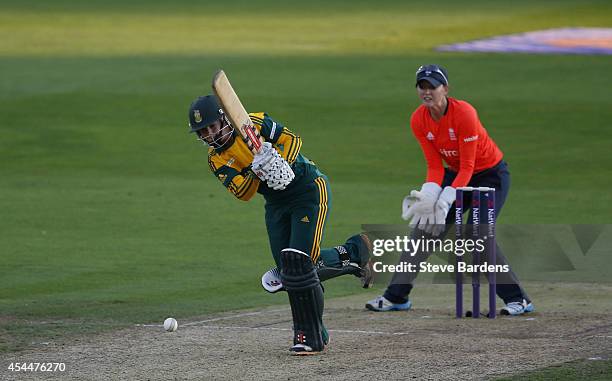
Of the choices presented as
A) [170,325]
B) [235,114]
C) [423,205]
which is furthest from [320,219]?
[170,325]

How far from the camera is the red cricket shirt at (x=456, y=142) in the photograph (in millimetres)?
9734

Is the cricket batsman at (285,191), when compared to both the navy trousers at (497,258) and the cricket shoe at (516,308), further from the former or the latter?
the cricket shoe at (516,308)

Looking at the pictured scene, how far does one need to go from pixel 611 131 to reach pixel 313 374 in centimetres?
1510

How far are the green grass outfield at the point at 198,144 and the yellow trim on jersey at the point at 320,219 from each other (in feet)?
6.51

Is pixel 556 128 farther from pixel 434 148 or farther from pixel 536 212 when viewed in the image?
pixel 434 148

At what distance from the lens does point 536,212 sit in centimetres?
1570

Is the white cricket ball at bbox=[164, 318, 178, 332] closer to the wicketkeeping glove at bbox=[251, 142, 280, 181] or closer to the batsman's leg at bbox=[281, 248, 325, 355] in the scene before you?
the batsman's leg at bbox=[281, 248, 325, 355]

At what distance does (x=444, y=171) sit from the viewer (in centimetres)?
1015

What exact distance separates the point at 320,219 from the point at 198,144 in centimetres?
1338

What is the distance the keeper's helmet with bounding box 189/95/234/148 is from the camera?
27.3 feet

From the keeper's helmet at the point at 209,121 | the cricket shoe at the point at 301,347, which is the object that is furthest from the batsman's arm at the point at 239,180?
the cricket shoe at the point at 301,347

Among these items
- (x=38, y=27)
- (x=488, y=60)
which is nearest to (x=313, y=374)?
(x=488, y=60)

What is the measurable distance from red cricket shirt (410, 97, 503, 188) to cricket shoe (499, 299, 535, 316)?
1094 mm

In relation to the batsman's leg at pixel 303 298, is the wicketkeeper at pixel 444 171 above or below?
above
